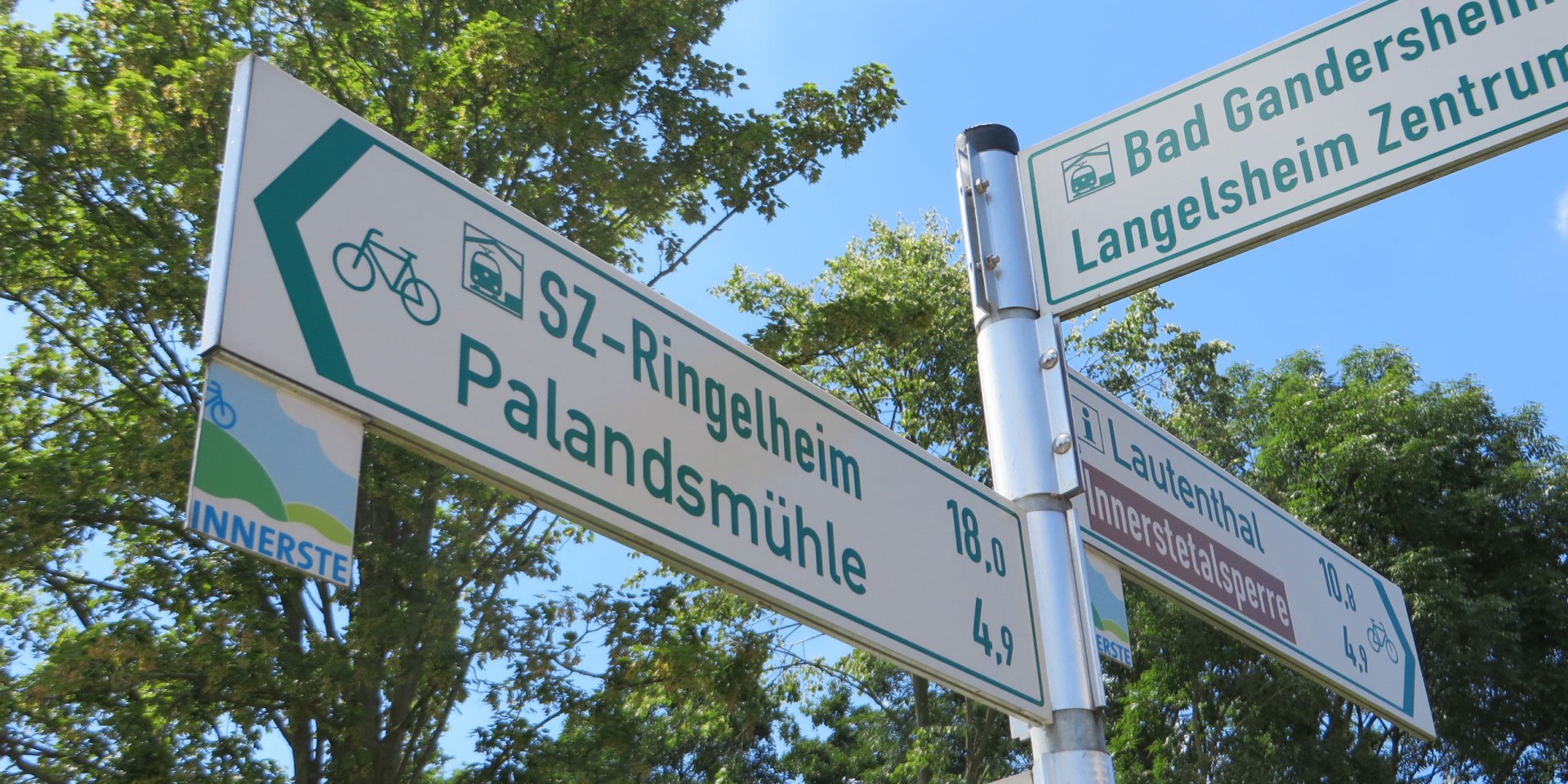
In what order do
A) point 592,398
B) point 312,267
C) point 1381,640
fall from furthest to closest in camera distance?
point 1381,640 → point 592,398 → point 312,267

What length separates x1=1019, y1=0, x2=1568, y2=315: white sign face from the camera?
2.53 meters

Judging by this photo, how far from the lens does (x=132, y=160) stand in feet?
32.4

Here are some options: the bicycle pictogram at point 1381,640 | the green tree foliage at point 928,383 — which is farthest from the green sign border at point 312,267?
the green tree foliage at point 928,383

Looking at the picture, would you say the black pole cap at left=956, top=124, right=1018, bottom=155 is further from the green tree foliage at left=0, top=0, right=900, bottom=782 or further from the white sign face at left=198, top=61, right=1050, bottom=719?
the green tree foliage at left=0, top=0, right=900, bottom=782

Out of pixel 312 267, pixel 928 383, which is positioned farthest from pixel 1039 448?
pixel 928 383

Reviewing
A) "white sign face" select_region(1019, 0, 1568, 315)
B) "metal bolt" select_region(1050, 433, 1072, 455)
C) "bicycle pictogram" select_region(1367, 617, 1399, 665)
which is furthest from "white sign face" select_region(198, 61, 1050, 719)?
"bicycle pictogram" select_region(1367, 617, 1399, 665)

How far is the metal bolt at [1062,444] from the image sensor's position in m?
2.57

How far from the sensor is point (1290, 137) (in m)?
2.67

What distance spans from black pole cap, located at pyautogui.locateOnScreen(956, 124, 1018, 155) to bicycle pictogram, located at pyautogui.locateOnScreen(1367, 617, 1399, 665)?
1569mm

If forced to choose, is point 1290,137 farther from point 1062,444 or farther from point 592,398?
point 592,398

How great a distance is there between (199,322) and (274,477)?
Answer: 29.8ft

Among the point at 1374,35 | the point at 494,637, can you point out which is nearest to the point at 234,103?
the point at 1374,35

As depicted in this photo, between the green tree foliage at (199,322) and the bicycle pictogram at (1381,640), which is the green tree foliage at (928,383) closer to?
the green tree foliage at (199,322)

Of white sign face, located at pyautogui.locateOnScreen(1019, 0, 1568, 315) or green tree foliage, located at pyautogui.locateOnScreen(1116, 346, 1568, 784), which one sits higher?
green tree foliage, located at pyautogui.locateOnScreen(1116, 346, 1568, 784)
